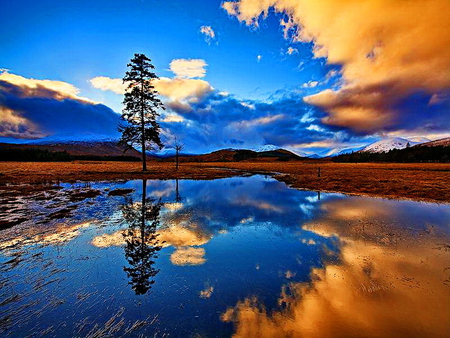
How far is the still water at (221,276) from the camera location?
5270 millimetres

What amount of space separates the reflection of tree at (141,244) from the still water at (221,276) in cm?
6

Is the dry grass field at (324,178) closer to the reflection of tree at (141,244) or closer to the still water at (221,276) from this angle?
the still water at (221,276)

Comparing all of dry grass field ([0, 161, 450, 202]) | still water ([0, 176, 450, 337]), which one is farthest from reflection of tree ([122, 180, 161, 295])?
dry grass field ([0, 161, 450, 202])

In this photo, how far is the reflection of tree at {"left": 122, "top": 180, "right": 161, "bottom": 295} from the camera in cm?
719

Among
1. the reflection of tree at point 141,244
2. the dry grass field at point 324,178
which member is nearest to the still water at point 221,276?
the reflection of tree at point 141,244

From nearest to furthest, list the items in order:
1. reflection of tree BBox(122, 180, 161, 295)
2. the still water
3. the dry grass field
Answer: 1. the still water
2. reflection of tree BBox(122, 180, 161, 295)
3. the dry grass field

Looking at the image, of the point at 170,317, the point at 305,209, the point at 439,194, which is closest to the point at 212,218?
the point at 305,209

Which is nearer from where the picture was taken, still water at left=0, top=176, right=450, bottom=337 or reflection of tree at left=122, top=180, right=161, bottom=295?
still water at left=0, top=176, right=450, bottom=337

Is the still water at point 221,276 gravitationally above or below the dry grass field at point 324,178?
below

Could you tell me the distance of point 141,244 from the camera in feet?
33.0

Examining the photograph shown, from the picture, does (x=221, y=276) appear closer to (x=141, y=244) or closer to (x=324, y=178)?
(x=141, y=244)

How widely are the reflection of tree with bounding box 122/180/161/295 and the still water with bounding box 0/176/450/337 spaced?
0.19 ft

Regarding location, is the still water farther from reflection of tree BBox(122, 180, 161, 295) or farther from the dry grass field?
the dry grass field

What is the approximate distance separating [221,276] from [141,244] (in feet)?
14.7
